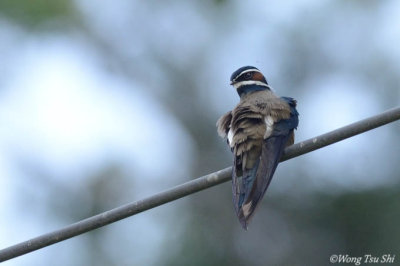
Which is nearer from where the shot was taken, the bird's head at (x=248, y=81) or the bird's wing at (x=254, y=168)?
the bird's wing at (x=254, y=168)

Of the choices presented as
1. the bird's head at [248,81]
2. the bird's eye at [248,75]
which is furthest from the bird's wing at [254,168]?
the bird's eye at [248,75]

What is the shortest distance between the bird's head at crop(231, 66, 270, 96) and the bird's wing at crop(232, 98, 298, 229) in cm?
105

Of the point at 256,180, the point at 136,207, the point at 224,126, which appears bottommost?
the point at 136,207

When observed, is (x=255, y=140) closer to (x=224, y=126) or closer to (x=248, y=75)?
(x=224, y=126)

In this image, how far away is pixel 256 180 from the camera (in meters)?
6.21

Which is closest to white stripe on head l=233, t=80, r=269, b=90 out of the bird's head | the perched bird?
the bird's head

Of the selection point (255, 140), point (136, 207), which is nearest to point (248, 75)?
point (255, 140)

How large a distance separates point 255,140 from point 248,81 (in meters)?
1.31

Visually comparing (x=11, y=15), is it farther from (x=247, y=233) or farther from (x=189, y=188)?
(x=189, y=188)

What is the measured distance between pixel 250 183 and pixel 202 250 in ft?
19.9

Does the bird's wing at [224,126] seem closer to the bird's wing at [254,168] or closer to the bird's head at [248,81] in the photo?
the bird's wing at [254,168]

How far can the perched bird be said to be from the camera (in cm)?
613

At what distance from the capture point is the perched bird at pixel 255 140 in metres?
6.13

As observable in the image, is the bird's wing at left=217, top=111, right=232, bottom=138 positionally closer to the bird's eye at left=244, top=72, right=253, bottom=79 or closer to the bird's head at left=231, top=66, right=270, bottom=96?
the bird's head at left=231, top=66, right=270, bottom=96
